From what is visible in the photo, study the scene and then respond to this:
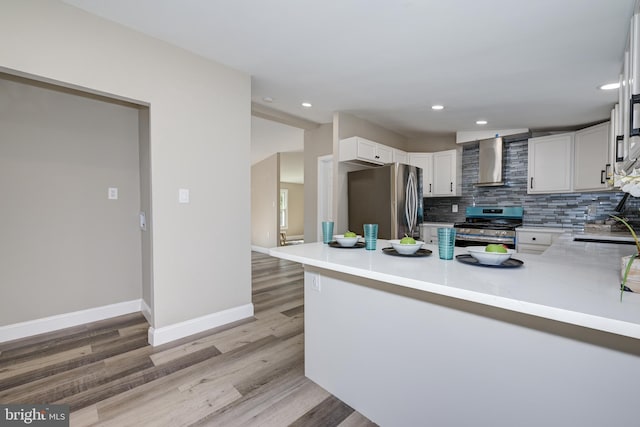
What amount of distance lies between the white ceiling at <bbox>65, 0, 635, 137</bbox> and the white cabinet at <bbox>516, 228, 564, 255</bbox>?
150 centimetres

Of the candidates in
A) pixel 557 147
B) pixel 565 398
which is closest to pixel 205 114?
pixel 565 398

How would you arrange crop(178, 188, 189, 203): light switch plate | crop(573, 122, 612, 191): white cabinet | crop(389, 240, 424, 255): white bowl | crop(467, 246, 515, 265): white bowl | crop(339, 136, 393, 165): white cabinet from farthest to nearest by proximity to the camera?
1. crop(339, 136, 393, 165): white cabinet
2. crop(573, 122, 612, 191): white cabinet
3. crop(178, 188, 189, 203): light switch plate
4. crop(389, 240, 424, 255): white bowl
5. crop(467, 246, 515, 265): white bowl

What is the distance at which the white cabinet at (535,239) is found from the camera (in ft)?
11.9

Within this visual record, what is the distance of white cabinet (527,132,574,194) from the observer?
381 centimetres

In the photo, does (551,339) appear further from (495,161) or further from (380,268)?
(495,161)

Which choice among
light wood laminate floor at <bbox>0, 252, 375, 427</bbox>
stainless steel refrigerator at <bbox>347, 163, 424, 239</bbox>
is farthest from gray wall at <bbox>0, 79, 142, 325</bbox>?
stainless steel refrigerator at <bbox>347, 163, 424, 239</bbox>

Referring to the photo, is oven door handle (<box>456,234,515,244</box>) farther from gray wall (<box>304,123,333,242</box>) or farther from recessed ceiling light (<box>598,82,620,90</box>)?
gray wall (<box>304,123,333,242</box>)

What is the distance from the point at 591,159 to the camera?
3.59 m

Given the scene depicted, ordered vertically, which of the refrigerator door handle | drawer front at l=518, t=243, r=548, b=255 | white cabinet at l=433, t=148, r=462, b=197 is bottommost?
drawer front at l=518, t=243, r=548, b=255

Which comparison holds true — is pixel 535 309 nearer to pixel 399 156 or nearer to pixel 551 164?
pixel 399 156

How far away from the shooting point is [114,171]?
112 inches

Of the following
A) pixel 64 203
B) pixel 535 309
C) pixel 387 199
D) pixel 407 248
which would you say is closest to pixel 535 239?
pixel 387 199

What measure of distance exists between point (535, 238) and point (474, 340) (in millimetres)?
3434

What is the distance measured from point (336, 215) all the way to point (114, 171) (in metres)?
2.58
